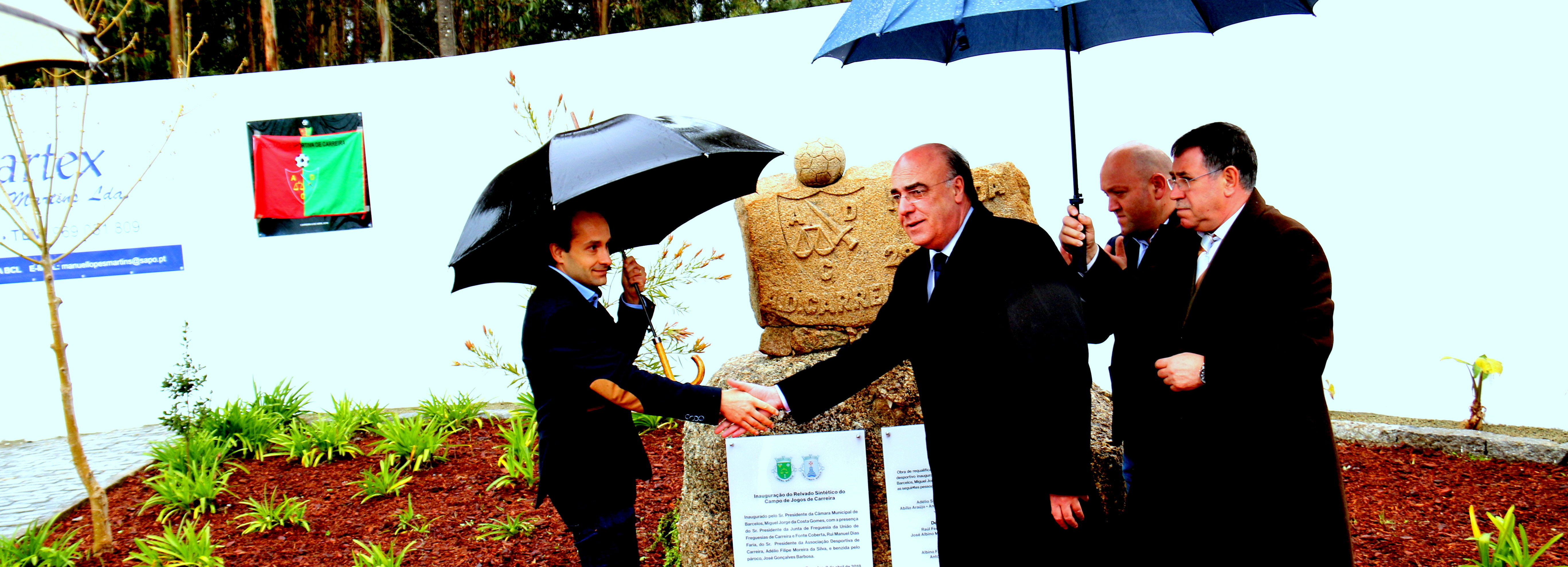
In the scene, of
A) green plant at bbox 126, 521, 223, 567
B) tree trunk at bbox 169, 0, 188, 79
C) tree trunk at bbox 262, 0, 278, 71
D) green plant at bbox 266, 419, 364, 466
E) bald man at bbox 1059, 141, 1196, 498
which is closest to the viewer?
bald man at bbox 1059, 141, 1196, 498

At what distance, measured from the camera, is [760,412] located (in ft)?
10.00

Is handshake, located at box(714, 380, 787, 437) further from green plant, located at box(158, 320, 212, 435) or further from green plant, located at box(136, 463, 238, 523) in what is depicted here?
green plant, located at box(158, 320, 212, 435)

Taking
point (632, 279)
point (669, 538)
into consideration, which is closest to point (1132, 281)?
point (632, 279)

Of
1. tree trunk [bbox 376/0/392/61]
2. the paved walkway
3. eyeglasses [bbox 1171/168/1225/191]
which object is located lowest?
the paved walkway

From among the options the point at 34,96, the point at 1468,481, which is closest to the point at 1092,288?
the point at 1468,481

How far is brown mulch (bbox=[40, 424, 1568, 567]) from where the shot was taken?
3945 mm

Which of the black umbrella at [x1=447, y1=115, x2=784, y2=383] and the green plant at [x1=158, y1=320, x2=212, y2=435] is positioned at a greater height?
the black umbrella at [x1=447, y1=115, x2=784, y2=383]

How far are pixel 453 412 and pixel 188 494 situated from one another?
1554mm

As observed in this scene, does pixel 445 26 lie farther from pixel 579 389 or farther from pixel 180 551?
pixel 579 389

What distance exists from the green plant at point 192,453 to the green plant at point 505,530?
1910 millimetres

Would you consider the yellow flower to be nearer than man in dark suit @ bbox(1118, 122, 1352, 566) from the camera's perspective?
No

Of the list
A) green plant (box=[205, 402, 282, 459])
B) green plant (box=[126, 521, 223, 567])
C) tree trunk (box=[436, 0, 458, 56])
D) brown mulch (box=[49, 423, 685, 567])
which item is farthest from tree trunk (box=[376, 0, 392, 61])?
green plant (box=[126, 521, 223, 567])

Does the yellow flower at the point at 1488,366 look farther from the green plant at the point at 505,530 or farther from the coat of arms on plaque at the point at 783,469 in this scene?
A: the green plant at the point at 505,530

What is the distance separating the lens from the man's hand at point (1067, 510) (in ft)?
8.28
